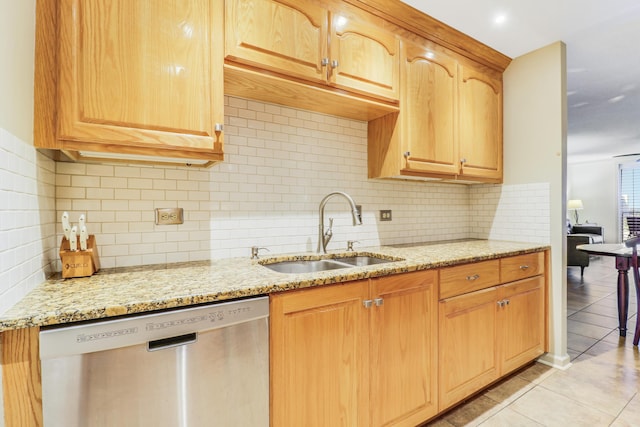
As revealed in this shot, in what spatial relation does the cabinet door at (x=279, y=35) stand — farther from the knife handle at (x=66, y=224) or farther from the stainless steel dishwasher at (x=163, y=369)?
the stainless steel dishwasher at (x=163, y=369)

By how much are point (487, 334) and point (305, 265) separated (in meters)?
1.16

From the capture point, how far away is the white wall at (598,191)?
25.3 ft

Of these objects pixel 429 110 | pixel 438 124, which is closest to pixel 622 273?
pixel 438 124

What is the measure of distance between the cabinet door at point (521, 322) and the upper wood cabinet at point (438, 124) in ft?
2.76

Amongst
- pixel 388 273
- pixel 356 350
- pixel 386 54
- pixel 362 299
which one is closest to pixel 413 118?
pixel 386 54

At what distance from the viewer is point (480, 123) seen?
2.45m

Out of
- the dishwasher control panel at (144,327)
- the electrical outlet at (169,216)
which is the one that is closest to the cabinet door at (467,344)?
the dishwasher control panel at (144,327)

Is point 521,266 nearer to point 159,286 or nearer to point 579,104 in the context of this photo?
point 159,286

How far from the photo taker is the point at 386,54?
1893mm

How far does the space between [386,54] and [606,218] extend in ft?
29.3

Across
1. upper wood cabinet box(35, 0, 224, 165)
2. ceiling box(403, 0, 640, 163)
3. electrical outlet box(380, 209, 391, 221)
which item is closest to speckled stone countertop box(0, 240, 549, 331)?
upper wood cabinet box(35, 0, 224, 165)

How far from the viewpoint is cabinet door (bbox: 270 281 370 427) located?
3.89ft

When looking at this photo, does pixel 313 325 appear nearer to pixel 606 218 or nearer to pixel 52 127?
pixel 52 127

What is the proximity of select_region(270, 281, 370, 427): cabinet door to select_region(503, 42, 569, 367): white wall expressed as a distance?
178cm
